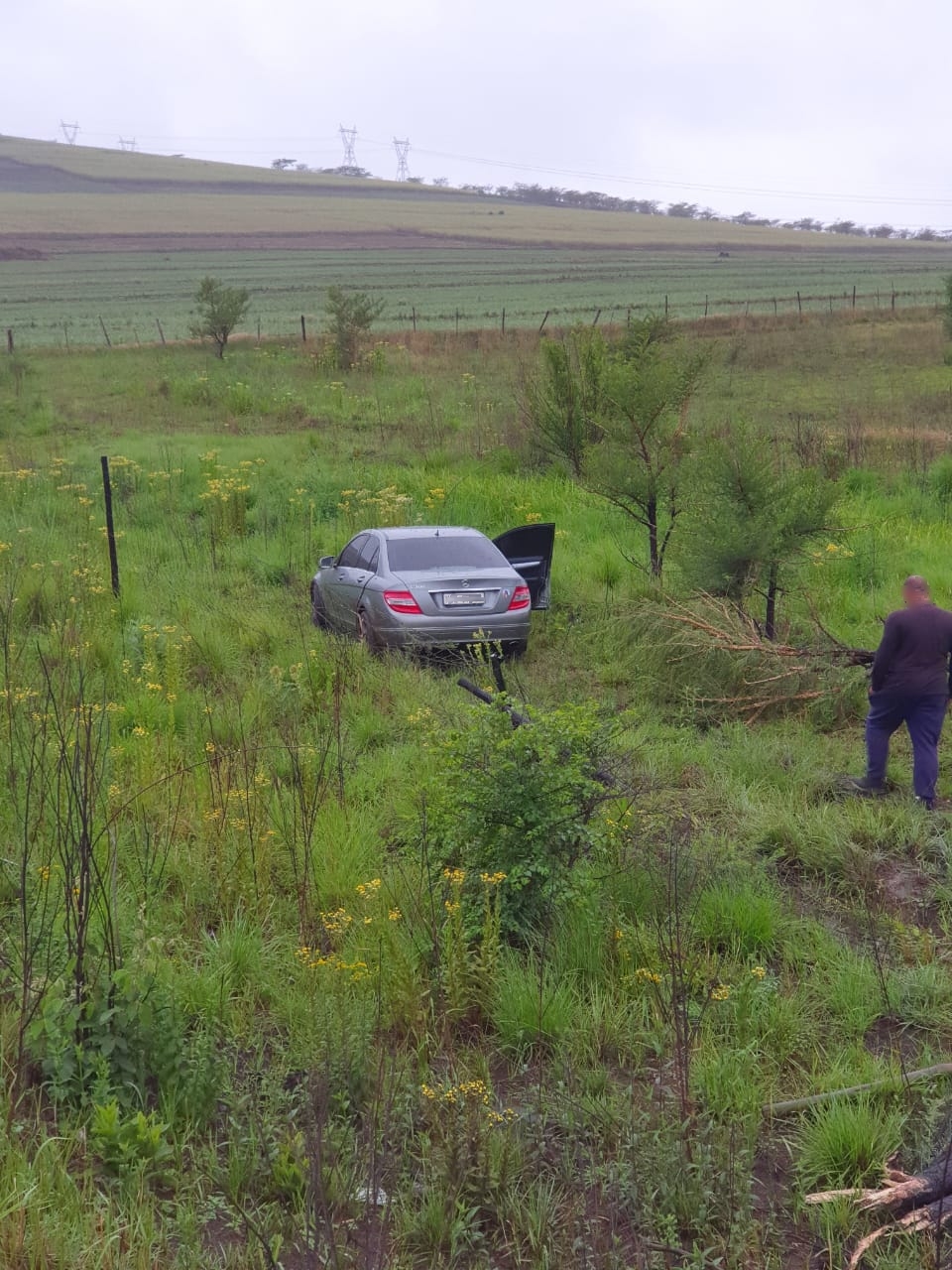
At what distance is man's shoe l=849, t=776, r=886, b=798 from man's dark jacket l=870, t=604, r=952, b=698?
0.61 m

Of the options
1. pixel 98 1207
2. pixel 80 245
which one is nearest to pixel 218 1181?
pixel 98 1207

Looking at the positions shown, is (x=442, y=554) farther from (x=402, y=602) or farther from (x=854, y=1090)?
(x=854, y=1090)

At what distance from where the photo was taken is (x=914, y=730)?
7344 millimetres

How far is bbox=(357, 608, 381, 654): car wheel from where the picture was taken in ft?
34.8

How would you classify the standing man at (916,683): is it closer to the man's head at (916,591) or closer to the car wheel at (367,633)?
the man's head at (916,591)

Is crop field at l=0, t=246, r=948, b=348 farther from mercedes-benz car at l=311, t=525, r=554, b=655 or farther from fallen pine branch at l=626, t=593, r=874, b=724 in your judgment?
fallen pine branch at l=626, t=593, r=874, b=724

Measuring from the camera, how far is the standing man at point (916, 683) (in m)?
7.22

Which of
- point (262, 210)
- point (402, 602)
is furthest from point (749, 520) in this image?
point (262, 210)

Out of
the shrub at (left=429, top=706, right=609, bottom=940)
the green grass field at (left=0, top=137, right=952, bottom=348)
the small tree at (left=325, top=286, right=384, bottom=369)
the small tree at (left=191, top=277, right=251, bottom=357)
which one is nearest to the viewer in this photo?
the shrub at (left=429, top=706, right=609, bottom=940)

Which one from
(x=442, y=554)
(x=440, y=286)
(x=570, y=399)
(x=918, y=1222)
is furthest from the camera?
(x=440, y=286)

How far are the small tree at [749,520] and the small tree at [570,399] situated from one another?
7.03m

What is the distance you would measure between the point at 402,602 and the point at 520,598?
115cm

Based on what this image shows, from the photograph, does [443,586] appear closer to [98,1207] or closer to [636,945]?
[636,945]

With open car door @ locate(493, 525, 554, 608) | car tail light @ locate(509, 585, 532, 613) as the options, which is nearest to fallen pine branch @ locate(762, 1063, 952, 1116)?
car tail light @ locate(509, 585, 532, 613)
